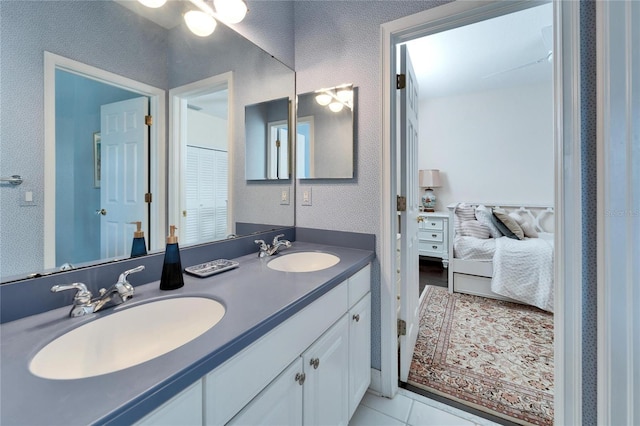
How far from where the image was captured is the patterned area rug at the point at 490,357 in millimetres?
1483

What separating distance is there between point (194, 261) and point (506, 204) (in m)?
4.20

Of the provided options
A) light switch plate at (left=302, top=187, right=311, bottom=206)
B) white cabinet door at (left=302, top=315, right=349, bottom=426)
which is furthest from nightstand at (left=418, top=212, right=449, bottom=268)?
white cabinet door at (left=302, top=315, right=349, bottom=426)

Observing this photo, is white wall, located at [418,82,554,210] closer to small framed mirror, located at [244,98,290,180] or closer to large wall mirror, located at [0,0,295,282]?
small framed mirror, located at [244,98,290,180]

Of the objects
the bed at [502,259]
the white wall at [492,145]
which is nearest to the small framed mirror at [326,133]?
the bed at [502,259]

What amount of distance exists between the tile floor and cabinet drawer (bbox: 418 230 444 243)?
2.77 meters

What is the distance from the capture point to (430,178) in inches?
167

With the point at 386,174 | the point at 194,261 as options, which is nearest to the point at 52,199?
the point at 194,261

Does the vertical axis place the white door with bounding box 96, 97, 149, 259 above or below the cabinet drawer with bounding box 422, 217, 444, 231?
above

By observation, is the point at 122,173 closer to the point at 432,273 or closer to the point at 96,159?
the point at 96,159

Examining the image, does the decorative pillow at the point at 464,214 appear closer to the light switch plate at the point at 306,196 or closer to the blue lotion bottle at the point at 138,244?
the light switch plate at the point at 306,196

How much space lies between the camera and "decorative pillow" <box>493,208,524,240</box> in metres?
3.13

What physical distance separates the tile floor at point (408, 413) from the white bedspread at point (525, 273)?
1.67 meters

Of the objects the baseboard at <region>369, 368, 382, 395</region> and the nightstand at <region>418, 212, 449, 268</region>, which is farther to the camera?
the nightstand at <region>418, 212, 449, 268</region>

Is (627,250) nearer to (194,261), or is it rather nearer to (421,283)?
(194,261)
